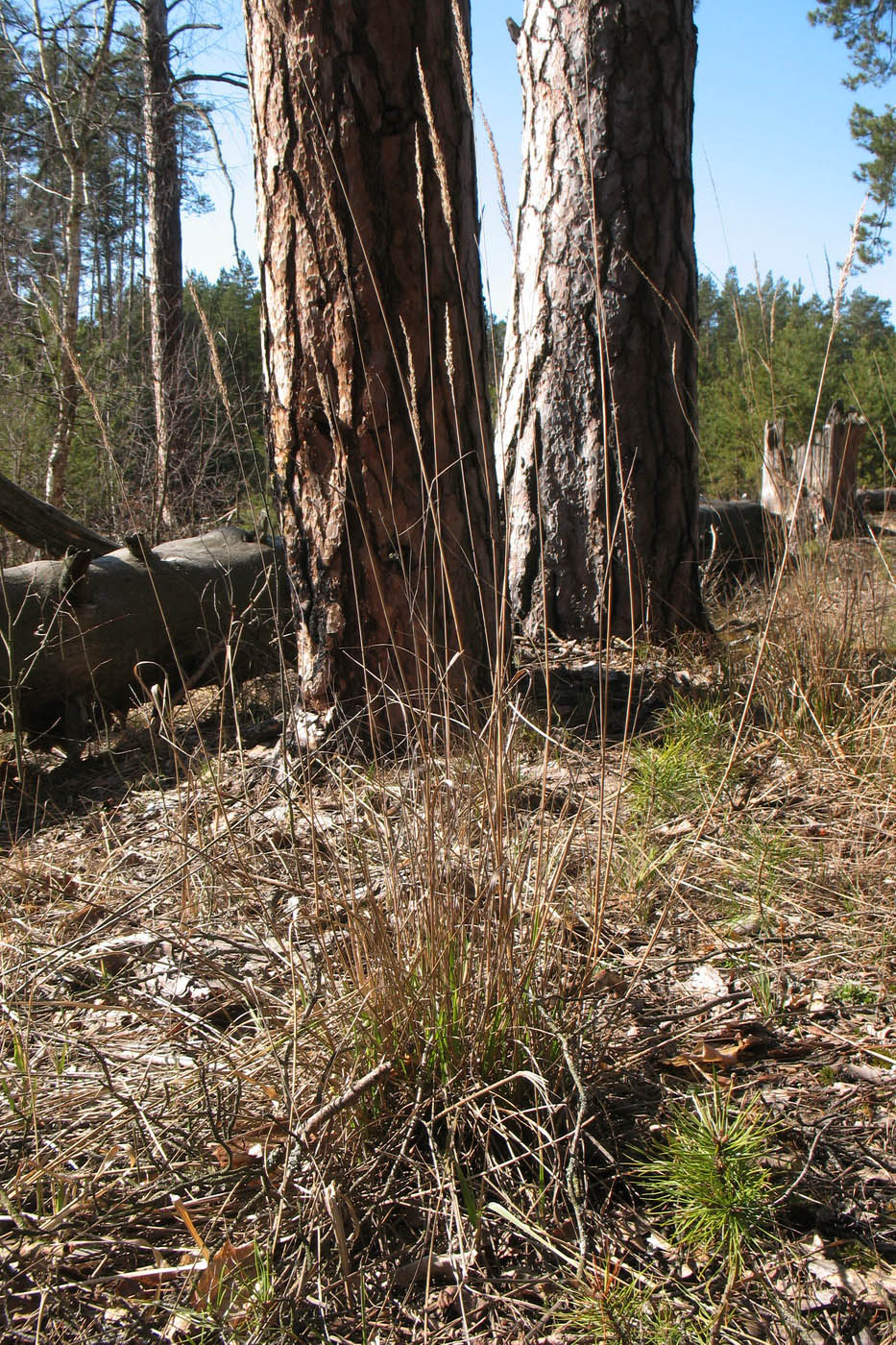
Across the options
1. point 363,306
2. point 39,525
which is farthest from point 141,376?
point 363,306

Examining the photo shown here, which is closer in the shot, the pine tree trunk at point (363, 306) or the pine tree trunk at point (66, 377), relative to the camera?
the pine tree trunk at point (363, 306)

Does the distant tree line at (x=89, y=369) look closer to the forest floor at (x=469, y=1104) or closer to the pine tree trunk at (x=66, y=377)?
the pine tree trunk at (x=66, y=377)

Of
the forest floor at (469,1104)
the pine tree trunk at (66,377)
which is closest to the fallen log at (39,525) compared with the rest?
the forest floor at (469,1104)

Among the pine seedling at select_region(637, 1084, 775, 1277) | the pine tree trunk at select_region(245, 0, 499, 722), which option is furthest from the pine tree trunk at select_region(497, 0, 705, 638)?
the pine seedling at select_region(637, 1084, 775, 1277)

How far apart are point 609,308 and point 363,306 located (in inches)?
50.3

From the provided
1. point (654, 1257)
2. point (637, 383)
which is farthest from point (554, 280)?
point (654, 1257)

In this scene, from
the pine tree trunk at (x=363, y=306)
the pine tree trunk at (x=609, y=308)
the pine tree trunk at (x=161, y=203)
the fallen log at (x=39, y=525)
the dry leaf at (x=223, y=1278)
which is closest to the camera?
the dry leaf at (x=223, y=1278)

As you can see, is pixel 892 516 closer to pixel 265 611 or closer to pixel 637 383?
pixel 637 383

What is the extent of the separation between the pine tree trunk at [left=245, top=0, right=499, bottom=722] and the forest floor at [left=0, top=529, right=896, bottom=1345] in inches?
35.1

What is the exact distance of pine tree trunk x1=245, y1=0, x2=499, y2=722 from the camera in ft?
8.05

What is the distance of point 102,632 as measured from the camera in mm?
3607

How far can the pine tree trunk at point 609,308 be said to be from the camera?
133 inches

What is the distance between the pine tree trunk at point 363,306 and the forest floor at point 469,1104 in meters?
0.89

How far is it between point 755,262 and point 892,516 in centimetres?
795
